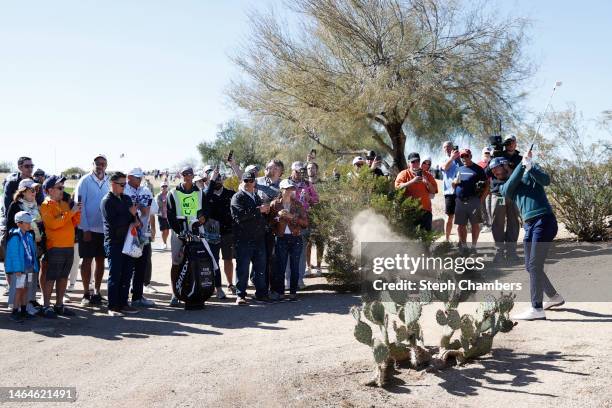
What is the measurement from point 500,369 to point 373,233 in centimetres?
430

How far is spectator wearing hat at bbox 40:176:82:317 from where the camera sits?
9102 millimetres

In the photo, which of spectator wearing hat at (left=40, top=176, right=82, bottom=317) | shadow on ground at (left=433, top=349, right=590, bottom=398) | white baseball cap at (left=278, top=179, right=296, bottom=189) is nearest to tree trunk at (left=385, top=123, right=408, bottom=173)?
white baseball cap at (left=278, top=179, right=296, bottom=189)

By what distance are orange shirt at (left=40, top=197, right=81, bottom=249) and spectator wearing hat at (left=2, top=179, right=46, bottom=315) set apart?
0.12 meters

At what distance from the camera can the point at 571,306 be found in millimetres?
8570

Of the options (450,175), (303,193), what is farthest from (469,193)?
(303,193)

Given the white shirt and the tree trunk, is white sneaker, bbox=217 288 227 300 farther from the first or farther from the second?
the tree trunk

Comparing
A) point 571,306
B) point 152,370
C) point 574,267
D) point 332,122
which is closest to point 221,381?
point 152,370

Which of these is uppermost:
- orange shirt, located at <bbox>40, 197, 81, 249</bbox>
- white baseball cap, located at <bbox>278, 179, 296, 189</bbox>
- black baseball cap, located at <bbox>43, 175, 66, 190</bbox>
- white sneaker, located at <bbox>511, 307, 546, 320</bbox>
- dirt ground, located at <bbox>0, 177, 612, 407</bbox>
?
white baseball cap, located at <bbox>278, 179, 296, 189</bbox>

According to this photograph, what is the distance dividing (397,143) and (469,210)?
9.17 m

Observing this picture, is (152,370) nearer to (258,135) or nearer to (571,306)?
(571,306)

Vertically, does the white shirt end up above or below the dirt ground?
above

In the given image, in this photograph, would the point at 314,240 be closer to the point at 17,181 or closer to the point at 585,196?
the point at 17,181

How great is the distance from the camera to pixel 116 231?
→ 30.9 feet

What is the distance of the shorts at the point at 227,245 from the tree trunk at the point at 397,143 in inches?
431
